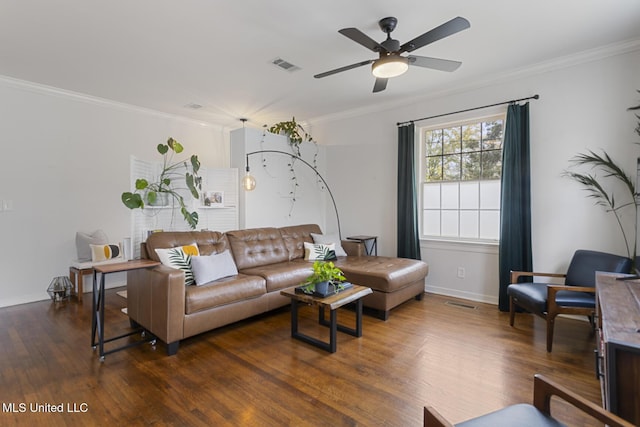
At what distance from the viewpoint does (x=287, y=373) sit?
2.32 m

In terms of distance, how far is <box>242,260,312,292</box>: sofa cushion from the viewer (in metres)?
3.42

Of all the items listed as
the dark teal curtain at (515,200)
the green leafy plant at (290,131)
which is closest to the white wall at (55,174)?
the green leafy plant at (290,131)

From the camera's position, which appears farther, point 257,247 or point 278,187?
point 278,187

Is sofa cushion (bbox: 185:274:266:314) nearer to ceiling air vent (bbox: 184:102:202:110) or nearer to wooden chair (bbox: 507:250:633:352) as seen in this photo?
wooden chair (bbox: 507:250:633:352)

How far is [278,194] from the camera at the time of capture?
16.6 feet

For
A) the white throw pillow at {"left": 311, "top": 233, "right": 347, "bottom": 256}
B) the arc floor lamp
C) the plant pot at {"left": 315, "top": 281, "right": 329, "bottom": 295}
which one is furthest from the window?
the plant pot at {"left": 315, "top": 281, "right": 329, "bottom": 295}

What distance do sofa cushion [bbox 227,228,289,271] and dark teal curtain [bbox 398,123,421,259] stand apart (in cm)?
174

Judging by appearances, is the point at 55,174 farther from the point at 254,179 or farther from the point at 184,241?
the point at 254,179

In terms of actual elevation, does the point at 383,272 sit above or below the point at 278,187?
below

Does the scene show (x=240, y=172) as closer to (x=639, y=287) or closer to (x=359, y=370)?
(x=359, y=370)

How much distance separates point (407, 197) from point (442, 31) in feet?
8.41

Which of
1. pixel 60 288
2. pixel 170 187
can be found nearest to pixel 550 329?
pixel 170 187

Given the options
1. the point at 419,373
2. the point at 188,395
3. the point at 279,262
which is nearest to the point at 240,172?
the point at 279,262

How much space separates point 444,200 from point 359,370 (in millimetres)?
2914
